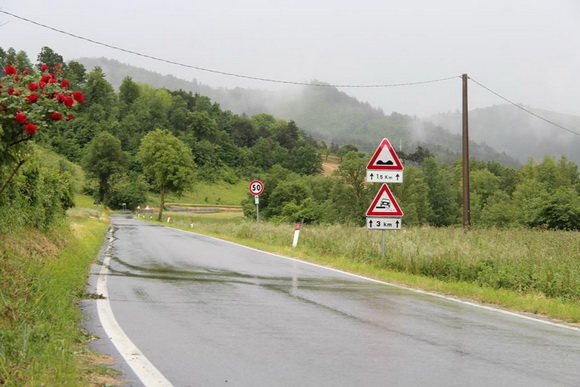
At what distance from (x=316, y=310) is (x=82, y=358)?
150 inches

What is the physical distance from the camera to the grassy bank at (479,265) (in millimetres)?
10445

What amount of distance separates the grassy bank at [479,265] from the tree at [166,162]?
57.8m

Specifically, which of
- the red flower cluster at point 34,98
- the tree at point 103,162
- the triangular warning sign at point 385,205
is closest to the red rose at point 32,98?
the red flower cluster at point 34,98

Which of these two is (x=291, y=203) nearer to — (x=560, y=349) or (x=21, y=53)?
(x=560, y=349)

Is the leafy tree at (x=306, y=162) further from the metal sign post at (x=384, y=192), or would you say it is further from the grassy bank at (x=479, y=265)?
the metal sign post at (x=384, y=192)

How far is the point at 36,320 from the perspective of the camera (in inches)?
248

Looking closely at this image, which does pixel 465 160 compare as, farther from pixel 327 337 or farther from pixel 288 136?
pixel 288 136

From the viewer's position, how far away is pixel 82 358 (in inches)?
220

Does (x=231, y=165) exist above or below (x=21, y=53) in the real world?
below

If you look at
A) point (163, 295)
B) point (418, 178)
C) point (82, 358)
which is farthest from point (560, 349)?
point (418, 178)

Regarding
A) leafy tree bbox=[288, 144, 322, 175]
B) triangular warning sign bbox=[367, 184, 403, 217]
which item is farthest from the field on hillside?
triangular warning sign bbox=[367, 184, 403, 217]

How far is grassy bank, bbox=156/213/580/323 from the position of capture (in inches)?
411

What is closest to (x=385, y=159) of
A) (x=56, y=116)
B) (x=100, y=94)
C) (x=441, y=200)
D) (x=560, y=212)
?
(x=56, y=116)

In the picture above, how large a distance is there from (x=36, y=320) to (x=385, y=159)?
422 inches
